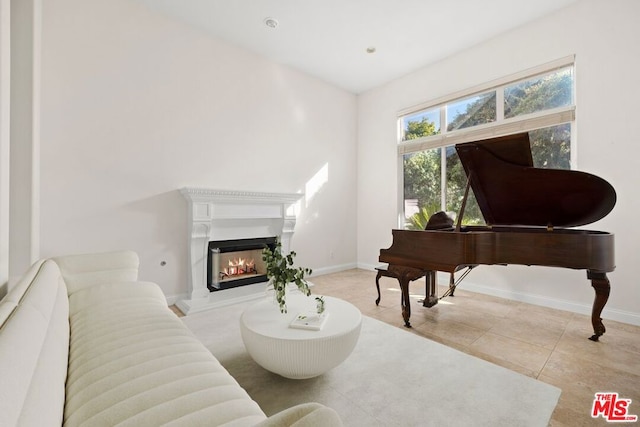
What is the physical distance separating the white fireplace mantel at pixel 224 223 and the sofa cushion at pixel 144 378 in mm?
1747

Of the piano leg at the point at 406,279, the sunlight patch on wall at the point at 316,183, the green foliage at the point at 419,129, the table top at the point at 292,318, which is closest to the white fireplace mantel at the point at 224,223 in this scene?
the sunlight patch on wall at the point at 316,183

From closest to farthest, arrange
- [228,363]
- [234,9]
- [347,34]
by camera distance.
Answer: [228,363]
[234,9]
[347,34]

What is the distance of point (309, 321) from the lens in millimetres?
1754

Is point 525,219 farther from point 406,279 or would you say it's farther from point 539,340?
point 406,279

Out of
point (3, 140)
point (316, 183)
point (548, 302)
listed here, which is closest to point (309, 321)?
point (3, 140)

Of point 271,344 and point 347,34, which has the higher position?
point 347,34

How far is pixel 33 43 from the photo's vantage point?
7.43ft

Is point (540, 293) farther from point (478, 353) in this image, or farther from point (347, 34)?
point (347, 34)

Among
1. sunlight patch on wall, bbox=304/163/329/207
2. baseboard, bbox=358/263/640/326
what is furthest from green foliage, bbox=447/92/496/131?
baseboard, bbox=358/263/640/326

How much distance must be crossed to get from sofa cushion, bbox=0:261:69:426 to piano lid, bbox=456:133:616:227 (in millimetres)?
2567

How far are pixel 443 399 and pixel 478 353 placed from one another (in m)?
0.77

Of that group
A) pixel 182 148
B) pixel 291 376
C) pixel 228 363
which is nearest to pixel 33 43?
pixel 182 148

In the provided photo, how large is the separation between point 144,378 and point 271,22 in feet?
12.2

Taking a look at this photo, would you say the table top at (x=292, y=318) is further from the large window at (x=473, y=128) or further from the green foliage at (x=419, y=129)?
the green foliage at (x=419, y=129)
